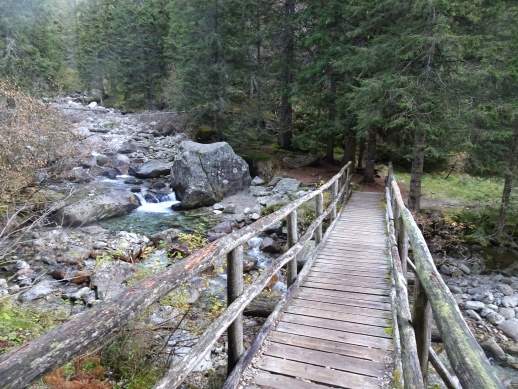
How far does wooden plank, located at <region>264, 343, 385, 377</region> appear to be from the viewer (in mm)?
3635

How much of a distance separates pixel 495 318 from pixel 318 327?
682 cm

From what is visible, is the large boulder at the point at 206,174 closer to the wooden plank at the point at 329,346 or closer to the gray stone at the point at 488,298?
the gray stone at the point at 488,298

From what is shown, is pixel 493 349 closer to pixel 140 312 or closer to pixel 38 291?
pixel 140 312

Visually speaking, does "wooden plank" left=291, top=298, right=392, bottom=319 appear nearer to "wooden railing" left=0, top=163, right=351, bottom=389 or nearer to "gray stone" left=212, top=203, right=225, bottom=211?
"wooden railing" left=0, top=163, right=351, bottom=389

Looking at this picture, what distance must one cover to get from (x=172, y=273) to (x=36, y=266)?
865 centimetres

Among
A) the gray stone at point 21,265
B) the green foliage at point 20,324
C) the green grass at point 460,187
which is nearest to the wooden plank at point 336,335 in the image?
the green foliage at point 20,324

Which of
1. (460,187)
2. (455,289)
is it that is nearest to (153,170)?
(455,289)

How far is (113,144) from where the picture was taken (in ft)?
77.0

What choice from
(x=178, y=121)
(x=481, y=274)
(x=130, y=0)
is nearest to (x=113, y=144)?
(x=178, y=121)

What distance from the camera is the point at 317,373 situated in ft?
11.7

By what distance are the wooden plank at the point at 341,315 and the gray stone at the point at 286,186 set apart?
11173mm

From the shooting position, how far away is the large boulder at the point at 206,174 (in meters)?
15.4

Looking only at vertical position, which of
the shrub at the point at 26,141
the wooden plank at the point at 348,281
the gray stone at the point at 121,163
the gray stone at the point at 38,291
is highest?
the shrub at the point at 26,141

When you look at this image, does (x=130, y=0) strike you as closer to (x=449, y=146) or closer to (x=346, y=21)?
(x=346, y=21)
